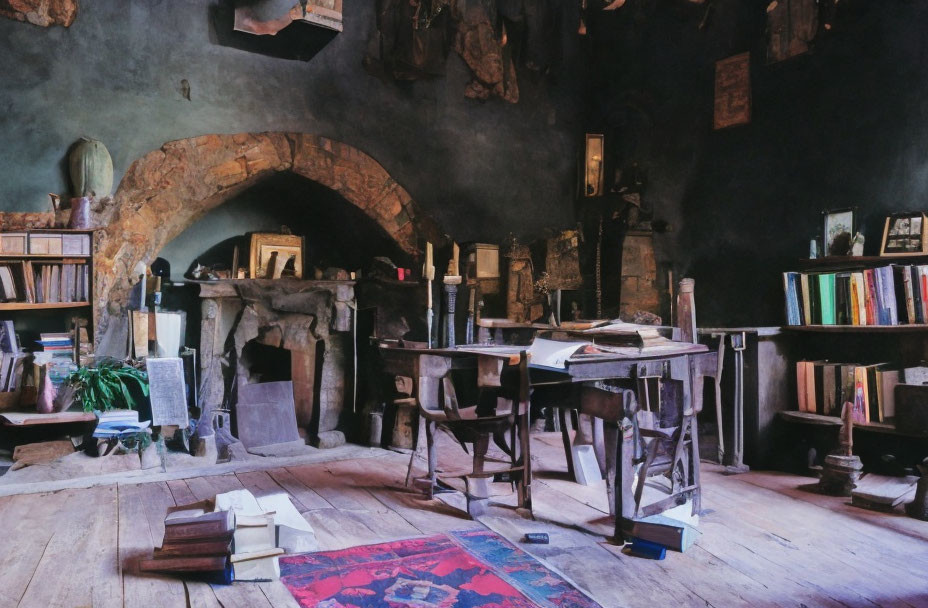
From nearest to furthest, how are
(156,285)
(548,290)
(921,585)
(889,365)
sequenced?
(921,585) → (889,365) → (156,285) → (548,290)

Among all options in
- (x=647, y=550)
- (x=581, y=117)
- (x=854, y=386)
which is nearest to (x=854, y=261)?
(x=854, y=386)

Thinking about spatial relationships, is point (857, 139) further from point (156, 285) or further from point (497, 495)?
point (156, 285)

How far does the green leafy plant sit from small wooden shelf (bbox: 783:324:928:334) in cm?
442

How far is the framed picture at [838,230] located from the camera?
4.29 metres

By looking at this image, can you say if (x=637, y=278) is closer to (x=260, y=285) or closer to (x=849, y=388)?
(x=849, y=388)

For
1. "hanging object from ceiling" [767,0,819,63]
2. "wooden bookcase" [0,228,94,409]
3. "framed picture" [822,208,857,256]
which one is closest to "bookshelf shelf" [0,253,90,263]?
"wooden bookcase" [0,228,94,409]

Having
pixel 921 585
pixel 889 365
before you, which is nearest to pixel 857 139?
pixel 889 365

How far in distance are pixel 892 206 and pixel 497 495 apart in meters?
3.09

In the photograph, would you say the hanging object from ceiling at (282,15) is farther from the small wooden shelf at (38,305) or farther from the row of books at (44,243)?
the small wooden shelf at (38,305)

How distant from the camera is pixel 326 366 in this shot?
5262 mm

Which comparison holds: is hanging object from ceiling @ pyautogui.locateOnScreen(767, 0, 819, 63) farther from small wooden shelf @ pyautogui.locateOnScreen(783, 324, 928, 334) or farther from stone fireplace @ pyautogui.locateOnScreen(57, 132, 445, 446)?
stone fireplace @ pyautogui.locateOnScreen(57, 132, 445, 446)

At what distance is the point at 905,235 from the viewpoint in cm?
398

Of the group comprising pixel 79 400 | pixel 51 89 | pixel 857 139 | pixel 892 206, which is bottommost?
pixel 79 400

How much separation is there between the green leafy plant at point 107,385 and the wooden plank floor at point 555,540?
66 centimetres
